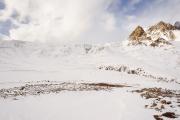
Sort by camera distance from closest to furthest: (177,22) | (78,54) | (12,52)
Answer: (12,52) → (78,54) → (177,22)

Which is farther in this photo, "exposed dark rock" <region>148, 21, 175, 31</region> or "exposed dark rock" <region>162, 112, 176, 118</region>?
"exposed dark rock" <region>148, 21, 175, 31</region>

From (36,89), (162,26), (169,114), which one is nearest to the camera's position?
(169,114)

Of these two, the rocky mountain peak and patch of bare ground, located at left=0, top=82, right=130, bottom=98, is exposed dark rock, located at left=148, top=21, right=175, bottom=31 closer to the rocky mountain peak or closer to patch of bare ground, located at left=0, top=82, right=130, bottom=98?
the rocky mountain peak

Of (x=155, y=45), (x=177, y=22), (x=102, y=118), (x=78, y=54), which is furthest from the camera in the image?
(x=177, y=22)

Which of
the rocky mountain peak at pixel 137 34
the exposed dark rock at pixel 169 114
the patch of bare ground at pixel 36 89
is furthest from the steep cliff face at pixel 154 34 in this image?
the exposed dark rock at pixel 169 114

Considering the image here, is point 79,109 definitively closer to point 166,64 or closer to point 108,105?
point 108,105

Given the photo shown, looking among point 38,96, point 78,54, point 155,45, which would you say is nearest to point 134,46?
point 155,45

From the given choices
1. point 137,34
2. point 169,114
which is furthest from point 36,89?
point 137,34

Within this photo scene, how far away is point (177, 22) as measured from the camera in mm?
172000

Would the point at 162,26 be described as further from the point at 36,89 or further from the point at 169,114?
the point at 169,114

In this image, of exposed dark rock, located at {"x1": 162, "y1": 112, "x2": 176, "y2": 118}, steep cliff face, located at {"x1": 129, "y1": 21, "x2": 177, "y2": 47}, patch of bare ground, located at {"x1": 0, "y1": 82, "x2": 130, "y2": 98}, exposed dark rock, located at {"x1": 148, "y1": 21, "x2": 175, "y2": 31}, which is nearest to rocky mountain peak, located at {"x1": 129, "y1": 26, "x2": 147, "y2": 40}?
steep cliff face, located at {"x1": 129, "y1": 21, "x2": 177, "y2": 47}

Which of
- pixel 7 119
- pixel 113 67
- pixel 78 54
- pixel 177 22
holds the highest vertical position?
pixel 177 22

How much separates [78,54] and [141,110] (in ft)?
276

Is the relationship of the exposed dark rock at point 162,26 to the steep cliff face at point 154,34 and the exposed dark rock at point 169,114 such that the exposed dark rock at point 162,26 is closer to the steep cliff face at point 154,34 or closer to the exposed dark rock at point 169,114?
the steep cliff face at point 154,34
